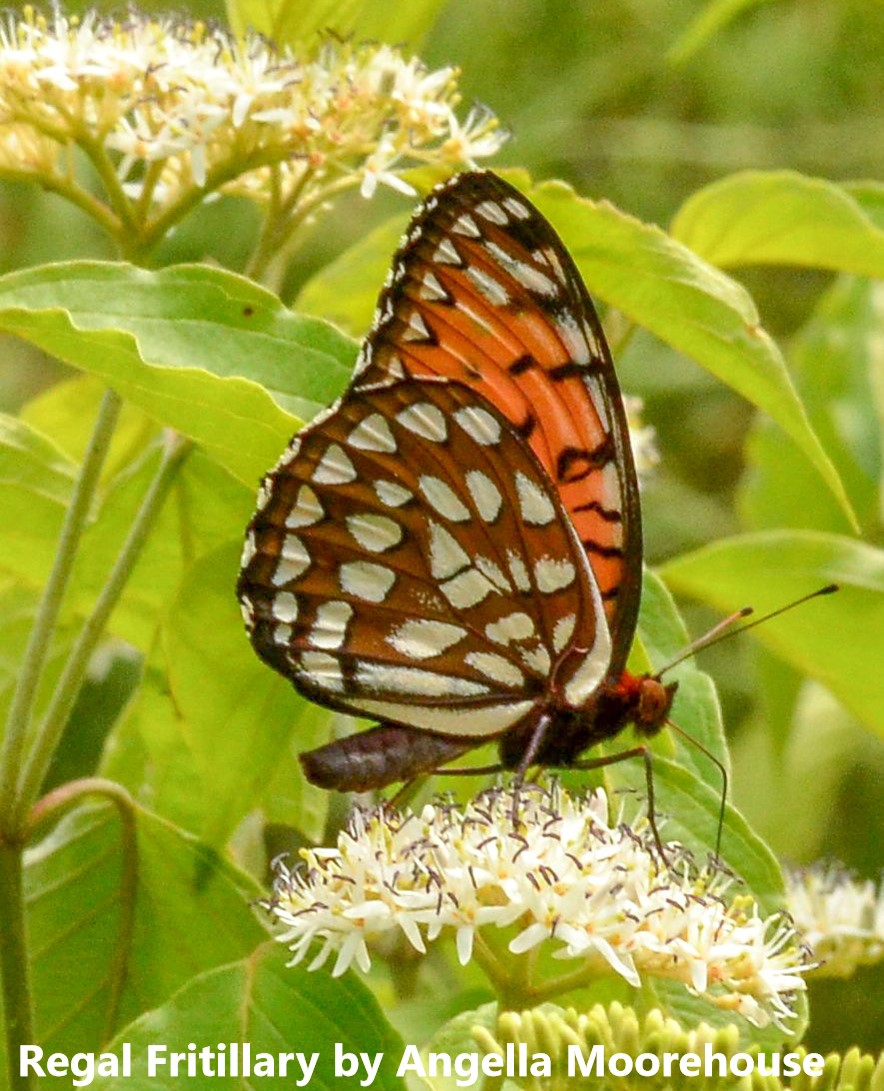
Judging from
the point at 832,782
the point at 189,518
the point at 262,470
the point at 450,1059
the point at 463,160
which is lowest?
the point at 832,782

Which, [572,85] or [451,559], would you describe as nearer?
[451,559]

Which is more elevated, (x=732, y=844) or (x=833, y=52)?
(x=833, y=52)

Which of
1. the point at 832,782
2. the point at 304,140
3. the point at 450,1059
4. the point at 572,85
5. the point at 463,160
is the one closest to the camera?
the point at 450,1059

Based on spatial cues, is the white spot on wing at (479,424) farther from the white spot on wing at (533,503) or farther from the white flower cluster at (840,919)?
the white flower cluster at (840,919)

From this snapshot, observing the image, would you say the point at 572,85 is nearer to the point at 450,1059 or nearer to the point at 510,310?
the point at 510,310

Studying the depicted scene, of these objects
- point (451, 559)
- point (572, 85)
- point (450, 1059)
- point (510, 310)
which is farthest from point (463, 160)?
point (572, 85)

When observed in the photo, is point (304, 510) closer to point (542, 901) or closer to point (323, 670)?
point (323, 670)

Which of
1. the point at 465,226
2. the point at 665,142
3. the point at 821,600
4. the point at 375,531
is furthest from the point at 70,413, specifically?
the point at 665,142

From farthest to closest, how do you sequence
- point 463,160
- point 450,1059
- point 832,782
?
point 832,782, point 463,160, point 450,1059
